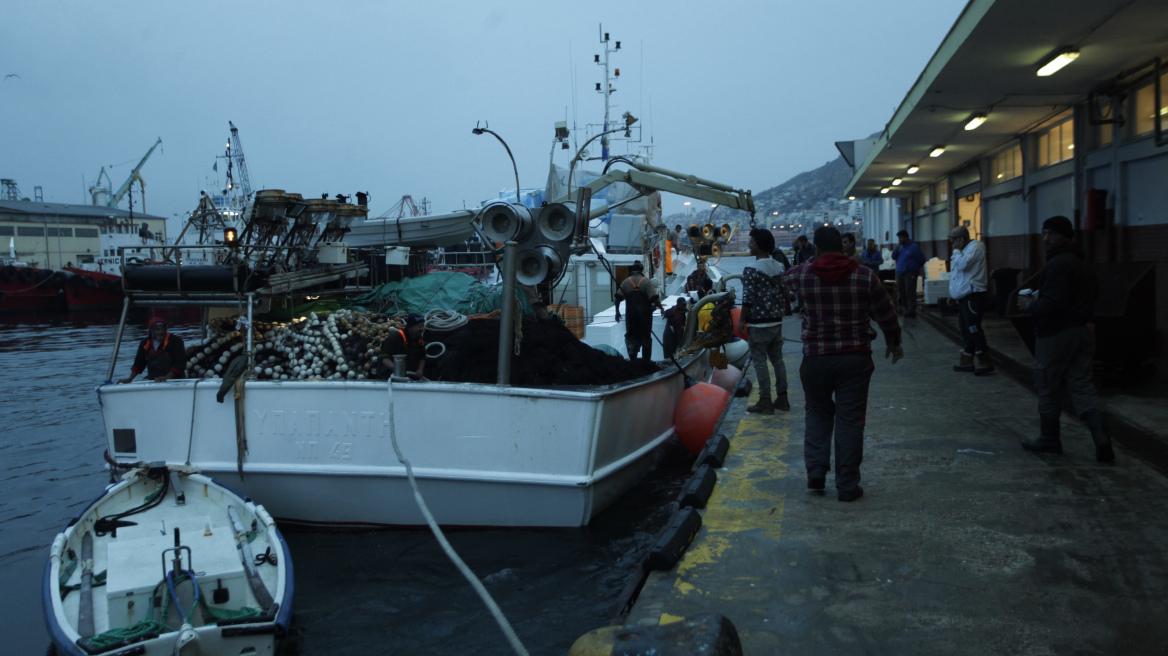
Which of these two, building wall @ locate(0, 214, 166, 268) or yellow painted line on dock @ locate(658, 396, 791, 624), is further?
building wall @ locate(0, 214, 166, 268)

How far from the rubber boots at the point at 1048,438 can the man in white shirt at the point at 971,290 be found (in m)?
3.09

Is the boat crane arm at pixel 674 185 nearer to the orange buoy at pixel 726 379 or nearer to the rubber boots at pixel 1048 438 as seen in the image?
the orange buoy at pixel 726 379

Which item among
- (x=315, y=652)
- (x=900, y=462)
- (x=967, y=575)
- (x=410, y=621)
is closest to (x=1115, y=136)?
(x=900, y=462)

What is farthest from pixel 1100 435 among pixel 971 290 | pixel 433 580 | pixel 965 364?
pixel 433 580

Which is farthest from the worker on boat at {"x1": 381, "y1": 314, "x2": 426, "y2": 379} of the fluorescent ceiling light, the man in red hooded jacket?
the fluorescent ceiling light

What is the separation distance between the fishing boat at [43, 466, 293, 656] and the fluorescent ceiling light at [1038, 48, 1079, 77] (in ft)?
29.4

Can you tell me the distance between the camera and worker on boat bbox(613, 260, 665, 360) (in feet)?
34.4

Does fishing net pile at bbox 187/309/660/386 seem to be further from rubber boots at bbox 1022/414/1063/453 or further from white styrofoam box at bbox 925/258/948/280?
white styrofoam box at bbox 925/258/948/280

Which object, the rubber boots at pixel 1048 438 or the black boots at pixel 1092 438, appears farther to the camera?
the rubber boots at pixel 1048 438

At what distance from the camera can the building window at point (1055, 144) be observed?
11.8m

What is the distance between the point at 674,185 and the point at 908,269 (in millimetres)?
6714

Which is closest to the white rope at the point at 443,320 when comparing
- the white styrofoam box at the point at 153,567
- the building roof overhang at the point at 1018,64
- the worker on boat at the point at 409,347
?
Answer: the worker on boat at the point at 409,347

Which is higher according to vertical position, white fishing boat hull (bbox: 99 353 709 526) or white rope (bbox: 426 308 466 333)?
white rope (bbox: 426 308 466 333)

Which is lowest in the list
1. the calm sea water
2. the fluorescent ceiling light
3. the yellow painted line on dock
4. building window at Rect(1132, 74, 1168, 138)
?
the calm sea water
